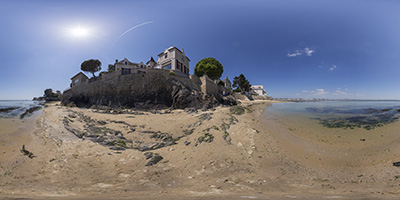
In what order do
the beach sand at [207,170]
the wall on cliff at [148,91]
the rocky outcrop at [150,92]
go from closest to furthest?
1. the beach sand at [207,170]
2. the rocky outcrop at [150,92]
3. the wall on cliff at [148,91]

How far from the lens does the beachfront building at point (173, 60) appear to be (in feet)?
108

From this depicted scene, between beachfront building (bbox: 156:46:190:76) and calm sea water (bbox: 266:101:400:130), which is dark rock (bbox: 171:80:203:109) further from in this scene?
calm sea water (bbox: 266:101:400:130)

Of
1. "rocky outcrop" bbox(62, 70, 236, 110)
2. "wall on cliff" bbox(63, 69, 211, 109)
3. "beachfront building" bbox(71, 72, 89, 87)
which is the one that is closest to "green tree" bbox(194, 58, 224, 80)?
"wall on cliff" bbox(63, 69, 211, 109)

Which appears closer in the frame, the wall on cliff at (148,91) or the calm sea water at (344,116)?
the calm sea water at (344,116)

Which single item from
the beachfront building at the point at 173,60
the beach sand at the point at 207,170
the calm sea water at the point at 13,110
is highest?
the beachfront building at the point at 173,60

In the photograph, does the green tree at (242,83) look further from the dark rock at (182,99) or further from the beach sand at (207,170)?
the beach sand at (207,170)

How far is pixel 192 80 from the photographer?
31219 millimetres

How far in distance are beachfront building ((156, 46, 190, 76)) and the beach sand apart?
1044 inches

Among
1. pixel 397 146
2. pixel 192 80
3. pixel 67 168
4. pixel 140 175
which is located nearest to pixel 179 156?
pixel 140 175

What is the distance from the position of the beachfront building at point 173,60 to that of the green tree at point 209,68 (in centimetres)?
839

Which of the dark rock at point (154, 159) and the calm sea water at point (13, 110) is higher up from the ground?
the calm sea water at point (13, 110)

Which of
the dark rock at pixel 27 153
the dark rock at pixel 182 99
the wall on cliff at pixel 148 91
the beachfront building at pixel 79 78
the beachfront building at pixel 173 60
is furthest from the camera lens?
the beachfront building at pixel 79 78

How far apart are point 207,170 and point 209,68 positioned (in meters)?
40.4

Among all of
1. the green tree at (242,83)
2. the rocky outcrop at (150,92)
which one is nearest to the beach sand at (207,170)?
the rocky outcrop at (150,92)
